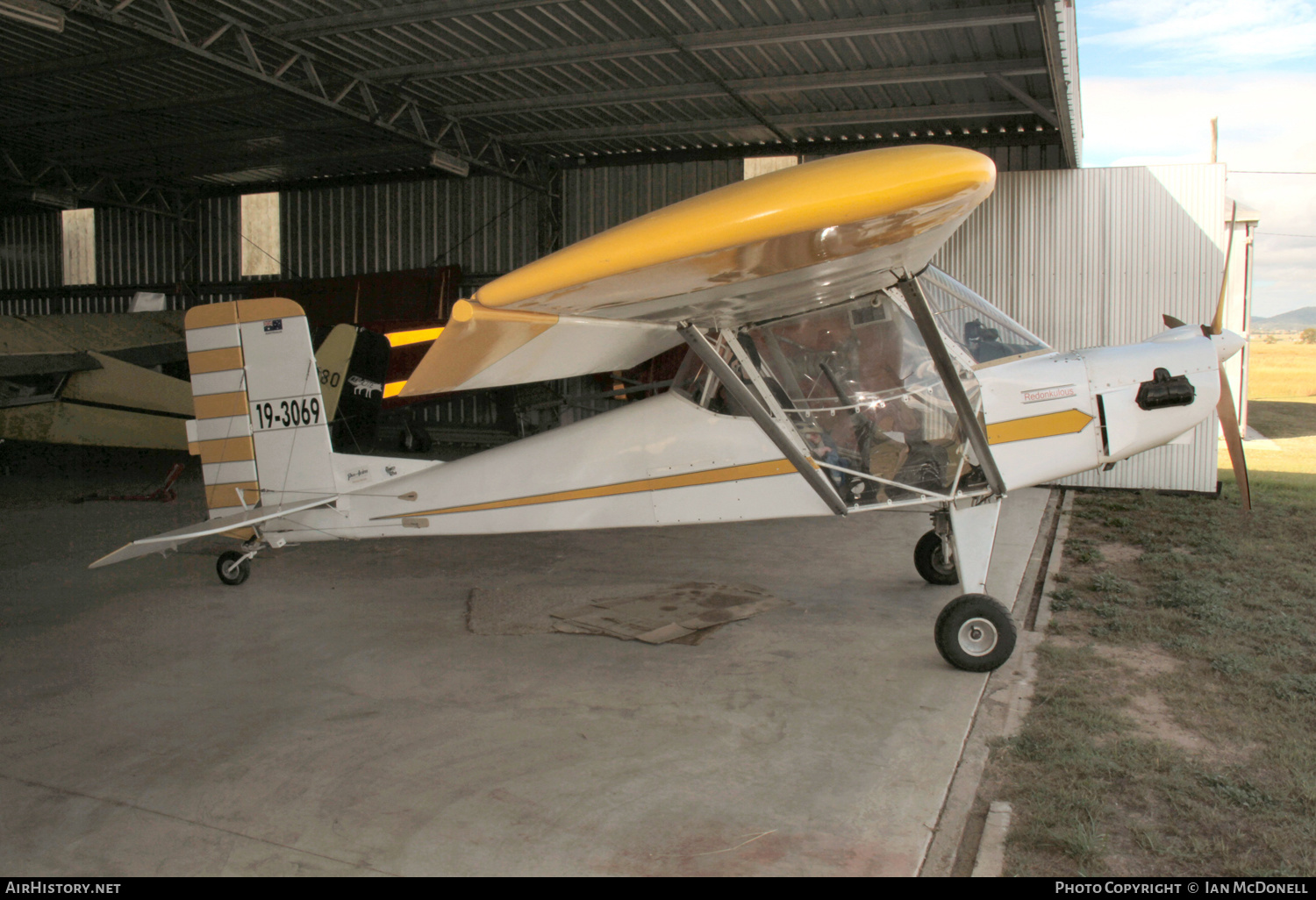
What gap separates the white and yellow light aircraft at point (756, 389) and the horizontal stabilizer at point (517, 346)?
16 millimetres

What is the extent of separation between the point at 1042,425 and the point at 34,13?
8.93m

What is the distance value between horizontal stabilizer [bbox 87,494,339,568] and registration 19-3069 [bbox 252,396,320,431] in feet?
1.91

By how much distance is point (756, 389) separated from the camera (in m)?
4.73

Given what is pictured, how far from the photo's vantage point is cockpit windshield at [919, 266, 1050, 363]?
16.5 ft

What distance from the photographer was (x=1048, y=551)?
7.70m

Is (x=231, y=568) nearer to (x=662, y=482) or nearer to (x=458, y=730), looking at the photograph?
(x=458, y=730)

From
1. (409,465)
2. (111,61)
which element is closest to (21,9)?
(111,61)

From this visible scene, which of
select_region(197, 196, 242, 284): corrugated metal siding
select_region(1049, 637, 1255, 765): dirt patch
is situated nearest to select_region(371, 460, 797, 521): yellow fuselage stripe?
select_region(1049, 637, 1255, 765): dirt patch

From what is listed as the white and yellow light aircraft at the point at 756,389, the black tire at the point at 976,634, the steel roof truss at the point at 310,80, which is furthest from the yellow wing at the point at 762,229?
the steel roof truss at the point at 310,80

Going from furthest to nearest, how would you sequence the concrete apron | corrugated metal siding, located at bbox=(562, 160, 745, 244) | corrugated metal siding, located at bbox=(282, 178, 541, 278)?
corrugated metal siding, located at bbox=(282, 178, 541, 278), corrugated metal siding, located at bbox=(562, 160, 745, 244), the concrete apron

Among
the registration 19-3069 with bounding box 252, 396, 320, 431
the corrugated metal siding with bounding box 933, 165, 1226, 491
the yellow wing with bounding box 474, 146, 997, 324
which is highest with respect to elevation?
the corrugated metal siding with bounding box 933, 165, 1226, 491

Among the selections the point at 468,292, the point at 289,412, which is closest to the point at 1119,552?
the point at 289,412

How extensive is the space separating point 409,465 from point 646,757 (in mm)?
3103

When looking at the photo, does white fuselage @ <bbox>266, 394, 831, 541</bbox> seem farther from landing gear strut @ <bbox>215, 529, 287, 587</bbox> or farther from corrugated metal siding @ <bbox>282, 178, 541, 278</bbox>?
corrugated metal siding @ <bbox>282, 178, 541, 278</bbox>
